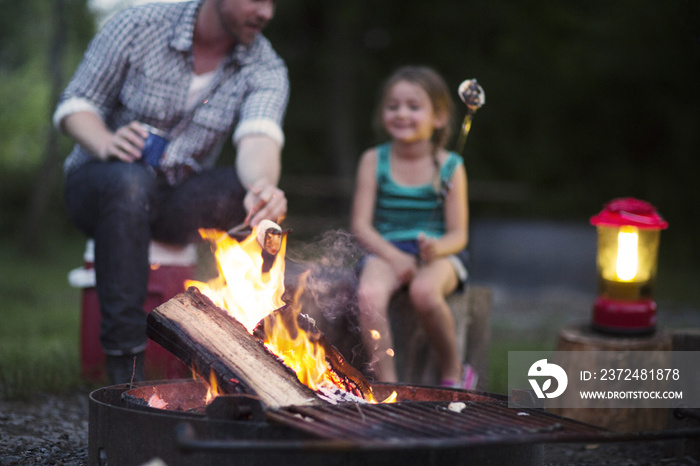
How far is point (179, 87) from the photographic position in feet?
9.68

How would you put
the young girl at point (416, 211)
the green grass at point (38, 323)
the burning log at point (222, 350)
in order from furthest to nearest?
1. the green grass at point (38, 323)
2. the young girl at point (416, 211)
3. the burning log at point (222, 350)

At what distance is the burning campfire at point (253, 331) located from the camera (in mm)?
1899

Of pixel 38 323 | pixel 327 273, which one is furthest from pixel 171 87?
pixel 38 323

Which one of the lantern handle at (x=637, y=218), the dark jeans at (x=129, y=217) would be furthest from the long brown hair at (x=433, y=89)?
the dark jeans at (x=129, y=217)

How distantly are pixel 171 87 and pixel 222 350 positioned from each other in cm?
139

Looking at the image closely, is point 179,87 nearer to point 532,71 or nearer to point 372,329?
point 372,329

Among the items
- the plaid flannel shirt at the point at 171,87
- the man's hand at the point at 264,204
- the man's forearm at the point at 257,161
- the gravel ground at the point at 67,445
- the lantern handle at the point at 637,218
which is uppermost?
the plaid flannel shirt at the point at 171,87

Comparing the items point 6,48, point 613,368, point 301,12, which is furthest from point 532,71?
point 613,368

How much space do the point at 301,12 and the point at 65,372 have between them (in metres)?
9.86

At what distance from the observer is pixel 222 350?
1923mm

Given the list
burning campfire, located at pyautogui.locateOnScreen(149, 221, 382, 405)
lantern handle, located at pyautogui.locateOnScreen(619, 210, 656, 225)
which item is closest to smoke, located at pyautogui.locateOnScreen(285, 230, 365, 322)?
burning campfire, located at pyautogui.locateOnScreen(149, 221, 382, 405)

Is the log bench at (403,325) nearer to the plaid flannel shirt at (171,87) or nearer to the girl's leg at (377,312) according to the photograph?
the girl's leg at (377,312)

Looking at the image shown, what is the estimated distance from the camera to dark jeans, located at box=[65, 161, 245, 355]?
2.37m

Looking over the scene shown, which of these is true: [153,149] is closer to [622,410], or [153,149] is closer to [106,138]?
[106,138]
